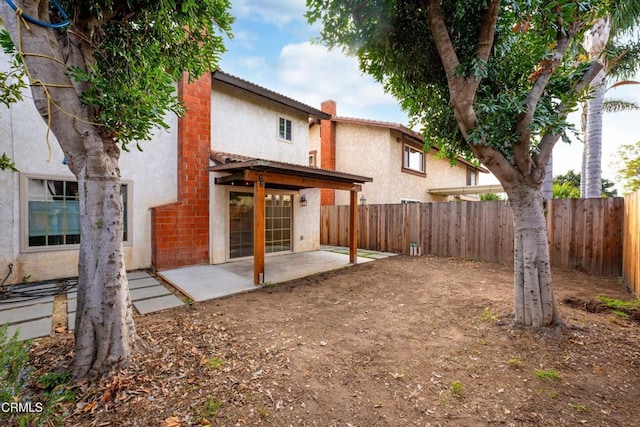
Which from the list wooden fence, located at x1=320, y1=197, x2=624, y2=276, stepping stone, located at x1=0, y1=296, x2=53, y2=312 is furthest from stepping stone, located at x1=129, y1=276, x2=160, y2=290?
wooden fence, located at x1=320, y1=197, x2=624, y2=276

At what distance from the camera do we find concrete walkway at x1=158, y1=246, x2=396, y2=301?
18.0 feet

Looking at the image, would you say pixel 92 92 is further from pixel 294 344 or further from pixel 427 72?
pixel 427 72

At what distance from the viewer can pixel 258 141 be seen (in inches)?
351

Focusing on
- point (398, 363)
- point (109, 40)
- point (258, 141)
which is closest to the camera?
point (398, 363)

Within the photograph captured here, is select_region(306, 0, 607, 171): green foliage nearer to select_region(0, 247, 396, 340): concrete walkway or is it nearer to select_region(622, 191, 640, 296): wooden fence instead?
select_region(622, 191, 640, 296): wooden fence

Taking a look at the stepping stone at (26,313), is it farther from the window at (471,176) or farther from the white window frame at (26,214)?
the window at (471,176)

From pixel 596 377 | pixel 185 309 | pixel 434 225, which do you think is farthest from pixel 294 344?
pixel 434 225

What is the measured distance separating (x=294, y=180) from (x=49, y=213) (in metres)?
5.42

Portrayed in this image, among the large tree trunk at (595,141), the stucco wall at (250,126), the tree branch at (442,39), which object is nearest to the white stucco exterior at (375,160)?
the stucco wall at (250,126)

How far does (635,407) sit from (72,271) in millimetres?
9202

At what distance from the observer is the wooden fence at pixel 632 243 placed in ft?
16.1

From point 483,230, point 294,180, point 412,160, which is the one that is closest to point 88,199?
point 294,180

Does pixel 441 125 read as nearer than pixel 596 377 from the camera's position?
No

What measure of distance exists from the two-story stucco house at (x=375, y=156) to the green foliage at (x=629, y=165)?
13.9 meters
